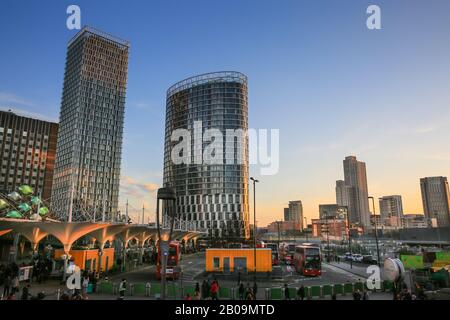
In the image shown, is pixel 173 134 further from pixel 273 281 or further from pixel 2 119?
pixel 273 281

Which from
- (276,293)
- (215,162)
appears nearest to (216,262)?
(276,293)

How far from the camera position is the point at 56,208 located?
12775cm

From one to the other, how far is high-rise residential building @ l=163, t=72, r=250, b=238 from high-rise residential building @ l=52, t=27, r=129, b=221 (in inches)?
994

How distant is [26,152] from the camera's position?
136 m

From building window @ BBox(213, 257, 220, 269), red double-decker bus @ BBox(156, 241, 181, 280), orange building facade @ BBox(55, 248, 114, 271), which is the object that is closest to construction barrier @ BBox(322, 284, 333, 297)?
red double-decker bus @ BBox(156, 241, 181, 280)

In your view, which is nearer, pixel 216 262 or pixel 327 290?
pixel 327 290

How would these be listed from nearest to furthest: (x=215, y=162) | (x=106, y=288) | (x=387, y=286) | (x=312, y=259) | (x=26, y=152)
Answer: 1. (x=106, y=288)
2. (x=387, y=286)
3. (x=312, y=259)
4. (x=215, y=162)
5. (x=26, y=152)

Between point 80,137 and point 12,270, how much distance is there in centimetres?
10847

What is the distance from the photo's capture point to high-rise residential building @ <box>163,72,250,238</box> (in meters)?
125

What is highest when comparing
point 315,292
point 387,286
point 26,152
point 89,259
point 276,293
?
point 26,152

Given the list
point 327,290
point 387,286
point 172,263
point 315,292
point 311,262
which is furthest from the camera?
point 311,262

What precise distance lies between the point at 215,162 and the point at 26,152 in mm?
77516

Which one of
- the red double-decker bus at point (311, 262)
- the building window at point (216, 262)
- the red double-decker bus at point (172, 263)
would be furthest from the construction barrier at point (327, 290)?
the building window at point (216, 262)

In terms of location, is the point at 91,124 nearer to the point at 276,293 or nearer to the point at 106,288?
the point at 106,288
